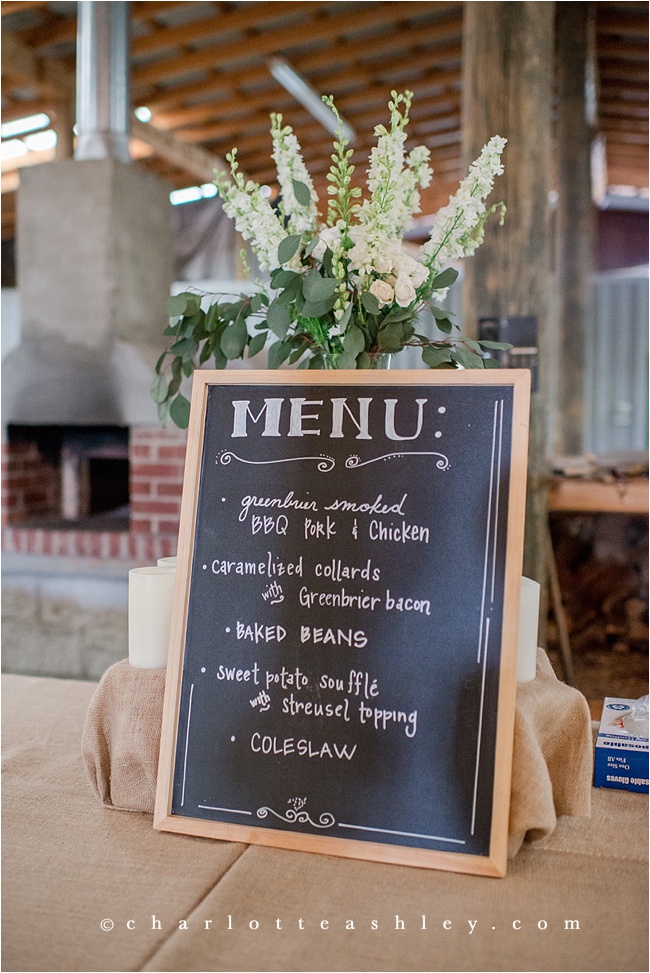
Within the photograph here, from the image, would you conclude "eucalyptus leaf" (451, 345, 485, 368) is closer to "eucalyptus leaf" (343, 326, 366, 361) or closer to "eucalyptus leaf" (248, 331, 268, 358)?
"eucalyptus leaf" (343, 326, 366, 361)

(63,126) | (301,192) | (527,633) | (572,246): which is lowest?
(527,633)

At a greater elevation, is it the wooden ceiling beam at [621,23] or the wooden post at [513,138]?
the wooden ceiling beam at [621,23]

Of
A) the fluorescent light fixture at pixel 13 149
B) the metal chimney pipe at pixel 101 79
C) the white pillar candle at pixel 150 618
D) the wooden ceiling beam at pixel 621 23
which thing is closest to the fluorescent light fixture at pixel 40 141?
the fluorescent light fixture at pixel 13 149

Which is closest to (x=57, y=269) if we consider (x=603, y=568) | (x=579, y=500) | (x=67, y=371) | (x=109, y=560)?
(x=67, y=371)

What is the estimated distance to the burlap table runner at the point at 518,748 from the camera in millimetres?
975

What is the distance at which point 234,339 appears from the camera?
1299 millimetres

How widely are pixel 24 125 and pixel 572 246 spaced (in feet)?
13.7

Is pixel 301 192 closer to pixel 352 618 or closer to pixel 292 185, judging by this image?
pixel 292 185

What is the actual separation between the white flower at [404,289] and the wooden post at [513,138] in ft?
6.54

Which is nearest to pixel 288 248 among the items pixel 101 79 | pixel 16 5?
pixel 101 79

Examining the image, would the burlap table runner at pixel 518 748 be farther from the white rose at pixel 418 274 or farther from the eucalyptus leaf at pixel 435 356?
the white rose at pixel 418 274

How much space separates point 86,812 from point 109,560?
2.44 meters

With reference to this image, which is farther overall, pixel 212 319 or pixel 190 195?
pixel 190 195

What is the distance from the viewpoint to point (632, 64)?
7.05 meters
